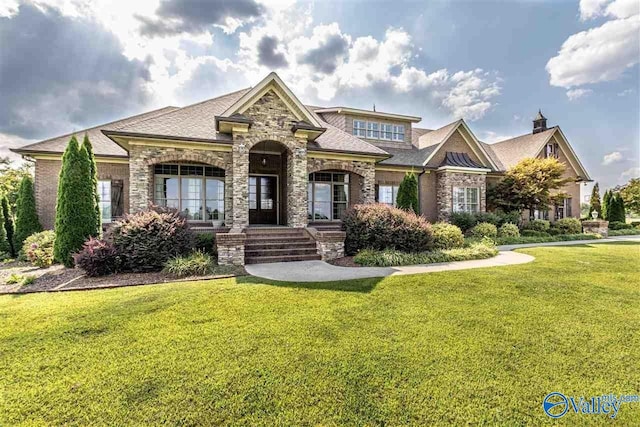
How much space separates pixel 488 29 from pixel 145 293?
59.0 feet

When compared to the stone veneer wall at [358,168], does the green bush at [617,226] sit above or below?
below

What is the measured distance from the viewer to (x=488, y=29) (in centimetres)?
1382

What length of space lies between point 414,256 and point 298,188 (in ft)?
17.4

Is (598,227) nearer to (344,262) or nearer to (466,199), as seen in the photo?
(466,199)

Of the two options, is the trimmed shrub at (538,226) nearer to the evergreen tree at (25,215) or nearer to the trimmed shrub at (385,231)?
the trimmed shrub at (385,231)

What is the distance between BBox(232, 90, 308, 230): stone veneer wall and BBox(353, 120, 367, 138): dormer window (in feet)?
27.3

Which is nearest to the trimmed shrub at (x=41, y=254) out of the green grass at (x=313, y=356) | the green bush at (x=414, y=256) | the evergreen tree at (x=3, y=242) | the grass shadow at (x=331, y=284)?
the evergreen tree at (x=3, y=242)

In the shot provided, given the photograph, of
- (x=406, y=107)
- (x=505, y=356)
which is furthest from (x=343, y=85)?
(x=505, y=356)

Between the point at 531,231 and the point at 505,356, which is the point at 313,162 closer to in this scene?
the point at 505,356

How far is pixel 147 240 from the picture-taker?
A: 26.0 ft

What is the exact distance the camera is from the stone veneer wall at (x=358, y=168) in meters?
13.2

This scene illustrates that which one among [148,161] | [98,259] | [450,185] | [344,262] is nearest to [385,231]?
[344,262]

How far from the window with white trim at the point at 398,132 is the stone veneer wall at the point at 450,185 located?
13.2 feet

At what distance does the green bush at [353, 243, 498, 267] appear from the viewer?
8836mm
